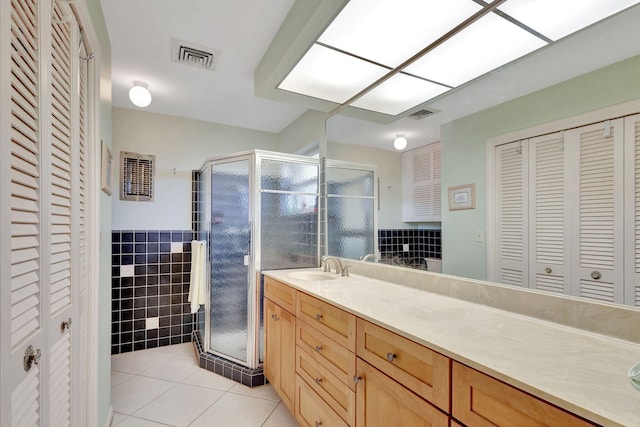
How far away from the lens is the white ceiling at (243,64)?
101 cm

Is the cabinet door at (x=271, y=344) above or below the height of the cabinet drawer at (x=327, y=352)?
below

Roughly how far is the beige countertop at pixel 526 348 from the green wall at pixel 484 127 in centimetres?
24

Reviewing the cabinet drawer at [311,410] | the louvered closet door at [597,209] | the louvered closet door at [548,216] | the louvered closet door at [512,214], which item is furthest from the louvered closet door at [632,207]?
the cabinet drawer at [311,410]

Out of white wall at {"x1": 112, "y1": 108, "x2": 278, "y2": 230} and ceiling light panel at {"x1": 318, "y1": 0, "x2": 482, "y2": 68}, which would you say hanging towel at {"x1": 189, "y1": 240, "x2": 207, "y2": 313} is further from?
ceiling light panel at {"x1": 318, "y1": 0, "x2": 482, "y2": 68}

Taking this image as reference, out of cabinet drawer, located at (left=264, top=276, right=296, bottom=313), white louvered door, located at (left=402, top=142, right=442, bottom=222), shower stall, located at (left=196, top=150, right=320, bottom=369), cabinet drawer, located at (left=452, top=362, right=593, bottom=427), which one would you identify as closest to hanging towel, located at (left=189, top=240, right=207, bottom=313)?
shower stall, located at (left=196, top=150, right=320, bottom=369)

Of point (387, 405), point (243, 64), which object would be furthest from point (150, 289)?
point (387, 405)

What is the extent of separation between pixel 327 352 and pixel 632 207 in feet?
3.98

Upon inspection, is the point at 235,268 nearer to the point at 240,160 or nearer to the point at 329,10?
the point at 240,160

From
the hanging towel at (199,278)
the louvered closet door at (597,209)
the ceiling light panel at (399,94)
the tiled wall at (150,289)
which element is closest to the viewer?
the louvered closet door at (597,209)

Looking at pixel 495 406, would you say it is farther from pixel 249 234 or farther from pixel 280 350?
pixel 249 234

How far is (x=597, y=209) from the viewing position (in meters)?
0.95

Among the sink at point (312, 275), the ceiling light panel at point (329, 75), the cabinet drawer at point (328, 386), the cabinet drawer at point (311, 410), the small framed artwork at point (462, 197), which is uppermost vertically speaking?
the ceiling light panel at point (329, 75)

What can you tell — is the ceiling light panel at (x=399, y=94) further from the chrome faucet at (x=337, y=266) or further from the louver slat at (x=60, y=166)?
the louver slat at (x=60, y=166)

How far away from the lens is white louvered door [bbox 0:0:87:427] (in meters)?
0.61
